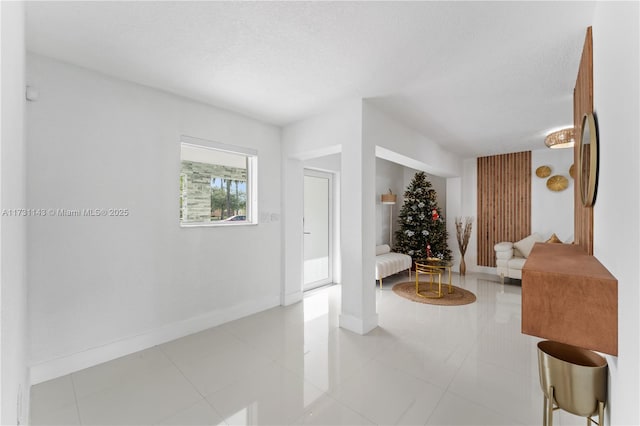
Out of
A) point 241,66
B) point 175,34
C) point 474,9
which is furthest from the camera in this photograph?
point 241,66

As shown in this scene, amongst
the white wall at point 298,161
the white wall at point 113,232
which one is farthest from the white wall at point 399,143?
the white wall at point 113,232

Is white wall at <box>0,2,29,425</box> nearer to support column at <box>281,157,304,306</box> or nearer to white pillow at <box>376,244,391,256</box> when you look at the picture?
support column at <box>281,157,304,306</box>

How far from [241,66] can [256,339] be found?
8.60 feet

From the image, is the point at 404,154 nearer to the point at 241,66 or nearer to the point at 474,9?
the point at 474,9

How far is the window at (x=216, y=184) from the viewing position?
10.1ft

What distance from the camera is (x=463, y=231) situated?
6.01 m

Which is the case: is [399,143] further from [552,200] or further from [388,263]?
[552,200]

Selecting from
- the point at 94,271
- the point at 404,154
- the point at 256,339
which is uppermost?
the point at 404,154

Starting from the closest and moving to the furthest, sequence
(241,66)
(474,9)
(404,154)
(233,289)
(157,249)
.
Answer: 1. (474,9)
2. (241,66)
3. (157,249)
4. (233,289)
5. (404,154)

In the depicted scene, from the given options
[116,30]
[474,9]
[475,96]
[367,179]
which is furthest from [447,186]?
[116,30]

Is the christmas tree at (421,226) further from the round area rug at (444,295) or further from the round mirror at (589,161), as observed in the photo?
the round mirror at (589,161)

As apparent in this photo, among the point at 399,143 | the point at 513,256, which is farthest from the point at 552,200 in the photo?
the point at 399,143

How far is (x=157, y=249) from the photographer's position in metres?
2.73

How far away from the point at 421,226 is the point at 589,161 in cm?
427
